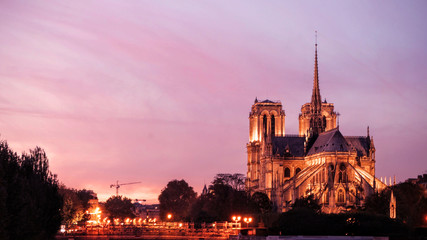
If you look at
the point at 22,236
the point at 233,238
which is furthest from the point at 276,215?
the point at 22,236

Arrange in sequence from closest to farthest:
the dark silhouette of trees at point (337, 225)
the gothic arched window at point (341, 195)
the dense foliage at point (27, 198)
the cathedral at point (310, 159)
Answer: the dense foliage at point (27, 198) < the dark silhouette of trees at point (337, 225) < the gothic arched window at point (341, 195) < the cathedral at point (310, 159)

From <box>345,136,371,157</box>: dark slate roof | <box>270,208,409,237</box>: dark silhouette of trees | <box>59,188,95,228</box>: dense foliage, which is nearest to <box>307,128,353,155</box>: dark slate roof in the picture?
<box>345,136,371,157</box>: dark slate roof

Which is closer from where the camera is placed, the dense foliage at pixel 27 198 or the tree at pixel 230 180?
the dense foliage at pixel 27 198

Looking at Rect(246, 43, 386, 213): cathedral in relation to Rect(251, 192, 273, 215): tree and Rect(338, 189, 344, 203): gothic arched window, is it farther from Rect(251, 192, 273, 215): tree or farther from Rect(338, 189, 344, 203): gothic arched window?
Rect(251, 192, 273, 215): tree

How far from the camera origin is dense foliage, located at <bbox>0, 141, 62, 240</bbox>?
2048 inches

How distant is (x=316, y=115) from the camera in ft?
551

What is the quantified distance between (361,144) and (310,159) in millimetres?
12983

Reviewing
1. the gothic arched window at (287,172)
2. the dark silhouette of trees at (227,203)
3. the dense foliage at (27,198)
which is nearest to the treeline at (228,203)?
the dark silhouette of trees at (227,203)

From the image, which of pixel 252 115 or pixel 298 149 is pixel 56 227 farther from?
pixel 252 115

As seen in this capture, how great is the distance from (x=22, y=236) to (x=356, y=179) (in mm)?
94687

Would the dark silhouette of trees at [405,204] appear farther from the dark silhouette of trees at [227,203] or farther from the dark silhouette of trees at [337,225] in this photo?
the dark silhouette of trees at [227,203]

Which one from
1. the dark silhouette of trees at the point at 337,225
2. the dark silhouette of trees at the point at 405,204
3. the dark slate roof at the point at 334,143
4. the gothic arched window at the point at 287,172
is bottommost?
the dark silhouette of trees at the point at 337,225

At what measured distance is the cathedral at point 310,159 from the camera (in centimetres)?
13588

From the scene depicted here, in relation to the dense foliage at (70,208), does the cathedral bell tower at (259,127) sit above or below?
above
